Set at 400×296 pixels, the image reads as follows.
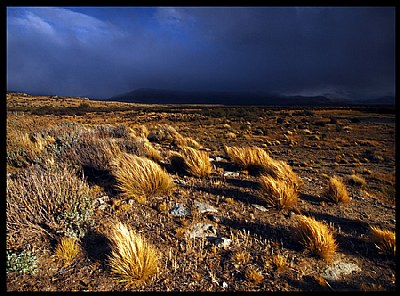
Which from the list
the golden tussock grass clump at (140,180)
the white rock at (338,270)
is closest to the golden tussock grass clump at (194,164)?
the golden tussock grass clump at (140,180)

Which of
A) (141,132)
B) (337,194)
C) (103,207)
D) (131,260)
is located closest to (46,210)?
(103,207)

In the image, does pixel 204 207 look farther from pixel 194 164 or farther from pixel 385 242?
pixel 385 242

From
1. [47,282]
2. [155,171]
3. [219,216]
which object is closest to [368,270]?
[219,216]

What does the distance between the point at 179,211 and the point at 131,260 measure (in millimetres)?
1408

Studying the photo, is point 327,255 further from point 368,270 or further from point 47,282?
point 47,282

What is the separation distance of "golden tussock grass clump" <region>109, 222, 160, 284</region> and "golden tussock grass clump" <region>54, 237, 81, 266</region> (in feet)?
1.75

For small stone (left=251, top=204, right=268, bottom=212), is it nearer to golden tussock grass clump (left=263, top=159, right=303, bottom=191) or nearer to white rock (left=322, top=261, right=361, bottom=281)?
golden tussock grass clump (left=263, top=159, right=303, bottom=191)

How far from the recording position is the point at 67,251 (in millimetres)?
3096

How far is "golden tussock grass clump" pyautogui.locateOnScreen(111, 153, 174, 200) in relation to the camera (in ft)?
14.6

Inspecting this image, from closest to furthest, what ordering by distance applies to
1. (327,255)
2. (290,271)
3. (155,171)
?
(290,271), (327,255), (155,171)

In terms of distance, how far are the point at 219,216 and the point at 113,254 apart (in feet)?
6.17

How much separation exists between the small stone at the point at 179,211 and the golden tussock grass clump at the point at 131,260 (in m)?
1.05
